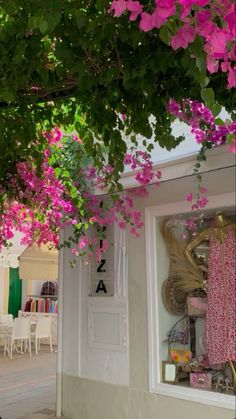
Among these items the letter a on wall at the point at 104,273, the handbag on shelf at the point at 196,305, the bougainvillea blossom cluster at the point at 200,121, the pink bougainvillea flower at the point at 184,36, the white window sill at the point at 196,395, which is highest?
the bougainvillea blossom cluster at the point at 200,121

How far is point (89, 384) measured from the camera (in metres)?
5.74

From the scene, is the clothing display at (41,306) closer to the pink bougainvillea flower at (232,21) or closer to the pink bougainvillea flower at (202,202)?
the pink bougainvillea flower at (202,202)

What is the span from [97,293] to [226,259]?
1.75m

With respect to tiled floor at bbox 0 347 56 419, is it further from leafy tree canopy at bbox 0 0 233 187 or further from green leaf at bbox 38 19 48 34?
green leaf at bbox 38 19 48 34

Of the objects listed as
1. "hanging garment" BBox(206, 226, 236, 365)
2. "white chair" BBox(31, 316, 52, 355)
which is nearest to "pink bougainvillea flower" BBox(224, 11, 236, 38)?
"hanging garment" BBox(206, 226, 236, 365)

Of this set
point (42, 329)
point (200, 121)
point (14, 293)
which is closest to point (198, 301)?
point (200, 121)

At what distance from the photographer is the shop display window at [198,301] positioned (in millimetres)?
4934

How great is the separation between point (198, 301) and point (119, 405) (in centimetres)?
148

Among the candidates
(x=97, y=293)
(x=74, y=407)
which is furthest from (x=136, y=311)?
(x=74, y=407)

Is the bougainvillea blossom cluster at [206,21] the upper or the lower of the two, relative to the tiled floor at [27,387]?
upper

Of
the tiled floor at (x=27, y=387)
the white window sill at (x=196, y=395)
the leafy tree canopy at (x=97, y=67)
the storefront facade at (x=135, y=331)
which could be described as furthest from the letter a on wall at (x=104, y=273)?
the leafy tree canopy at (x=97, y=67)

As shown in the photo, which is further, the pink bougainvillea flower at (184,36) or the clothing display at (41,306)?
the clothing display at (41,306)

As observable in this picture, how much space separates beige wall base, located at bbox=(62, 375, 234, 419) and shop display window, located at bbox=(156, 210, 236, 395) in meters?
0.23

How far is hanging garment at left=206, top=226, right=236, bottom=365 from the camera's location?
489cm
